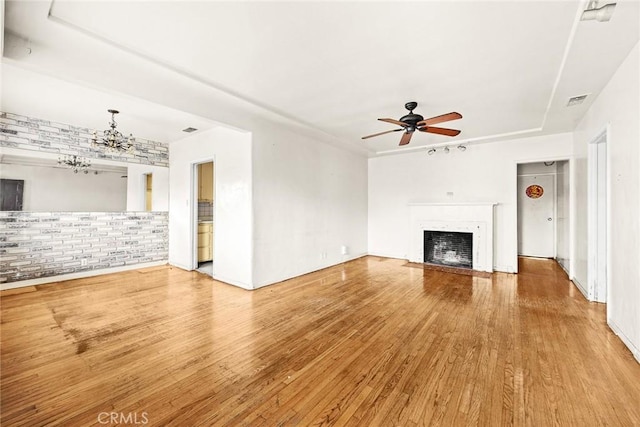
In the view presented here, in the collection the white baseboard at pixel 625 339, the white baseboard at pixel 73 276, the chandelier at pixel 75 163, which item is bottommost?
the white baseboard at pixel 625 339

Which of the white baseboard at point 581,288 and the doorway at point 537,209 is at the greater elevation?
the doorway at point 537,209

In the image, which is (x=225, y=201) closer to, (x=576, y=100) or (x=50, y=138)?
(x=50, y=138)

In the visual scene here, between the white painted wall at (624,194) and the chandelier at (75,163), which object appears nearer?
the white painted wall at (624,194)

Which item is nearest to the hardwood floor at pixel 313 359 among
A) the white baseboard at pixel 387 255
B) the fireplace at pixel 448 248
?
the fireplace at pixel 448 248

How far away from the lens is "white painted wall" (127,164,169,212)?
546 centimetres

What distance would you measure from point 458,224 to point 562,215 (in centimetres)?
259

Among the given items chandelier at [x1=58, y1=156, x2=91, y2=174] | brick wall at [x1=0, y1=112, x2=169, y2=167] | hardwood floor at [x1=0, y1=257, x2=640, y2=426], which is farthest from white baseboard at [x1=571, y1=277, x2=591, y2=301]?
chandelier at [x1=58, y1=156, x2=91, y2=174]

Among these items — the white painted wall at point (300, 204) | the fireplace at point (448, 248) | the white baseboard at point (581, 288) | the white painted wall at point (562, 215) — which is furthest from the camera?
the fireplace at point (448, 248)

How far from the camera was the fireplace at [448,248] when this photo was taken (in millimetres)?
5652

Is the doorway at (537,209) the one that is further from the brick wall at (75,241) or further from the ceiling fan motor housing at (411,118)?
the brick wall at (75,241)

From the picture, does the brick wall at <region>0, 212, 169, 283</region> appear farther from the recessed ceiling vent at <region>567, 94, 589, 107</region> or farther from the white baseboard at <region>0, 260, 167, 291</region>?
the recessed ceiling vent at <region>567, 94, 589, 107</region>

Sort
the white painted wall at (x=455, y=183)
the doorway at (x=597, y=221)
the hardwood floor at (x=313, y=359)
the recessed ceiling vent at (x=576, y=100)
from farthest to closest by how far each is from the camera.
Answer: the white painted wall at (x=455, y=183), the doorway at (x=597, y=221), the recessed ceiling vent at (x=576, y=100), the hardwood floor at (x=313, y=359)

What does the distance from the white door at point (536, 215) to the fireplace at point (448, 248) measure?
2.45 meters

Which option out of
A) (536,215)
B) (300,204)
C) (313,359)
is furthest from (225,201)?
(536,215)
